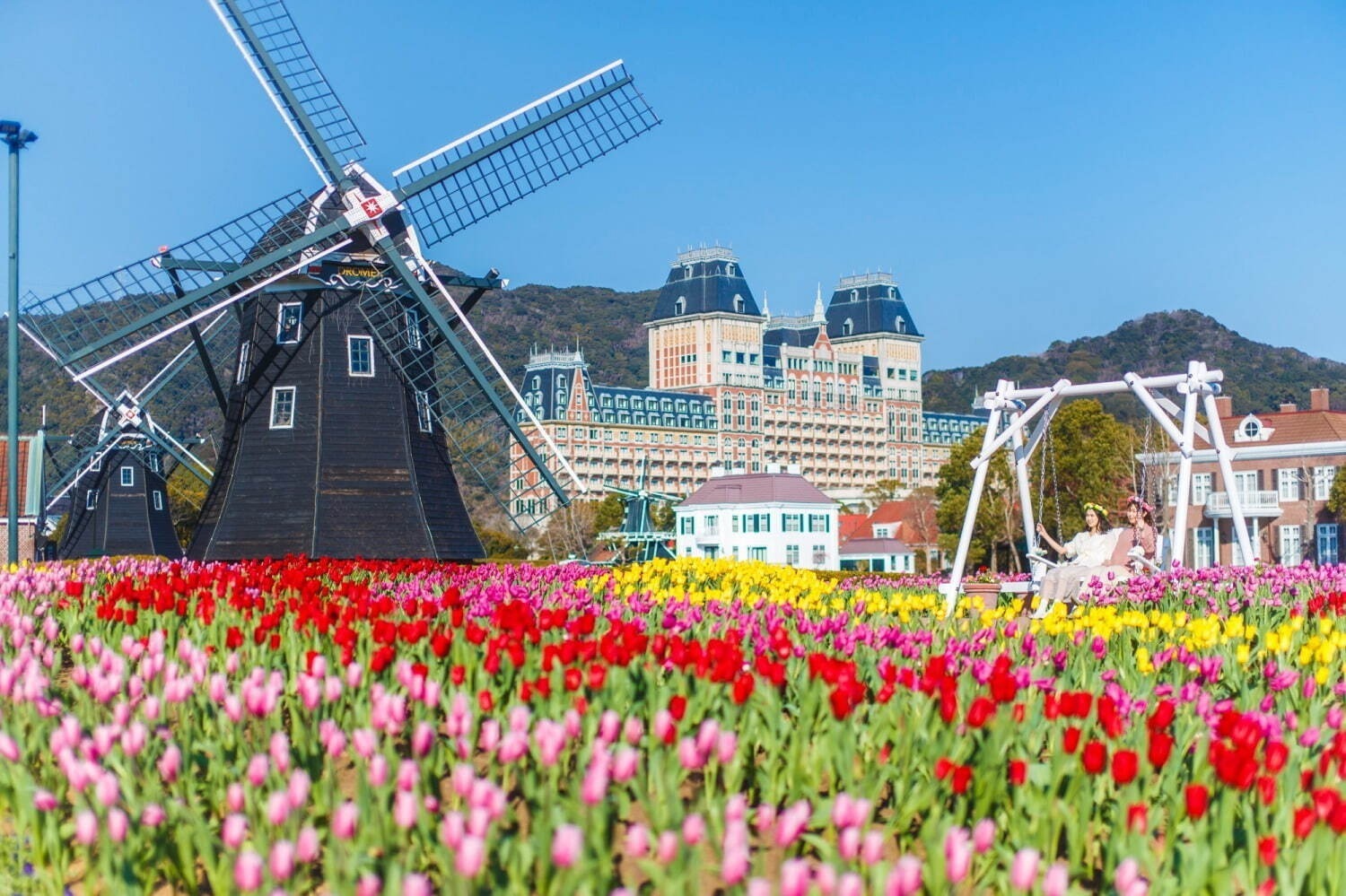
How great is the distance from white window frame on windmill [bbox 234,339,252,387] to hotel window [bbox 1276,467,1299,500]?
41954 millimetres

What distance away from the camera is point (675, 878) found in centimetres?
501

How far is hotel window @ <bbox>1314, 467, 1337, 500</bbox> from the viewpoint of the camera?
59250 millimetres

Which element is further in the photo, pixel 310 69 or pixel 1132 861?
pixel 310 69

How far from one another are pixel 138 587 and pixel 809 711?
256 inches

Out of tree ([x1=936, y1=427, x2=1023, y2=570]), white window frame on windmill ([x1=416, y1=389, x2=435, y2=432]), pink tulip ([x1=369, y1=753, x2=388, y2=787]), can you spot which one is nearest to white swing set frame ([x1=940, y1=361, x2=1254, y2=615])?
white window frame on windmill ([x1=416, y1=389, x2=435, y2=432])

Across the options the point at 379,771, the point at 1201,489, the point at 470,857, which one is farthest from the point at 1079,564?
the point at 1201,489

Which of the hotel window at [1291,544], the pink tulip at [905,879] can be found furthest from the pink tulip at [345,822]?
the hotel window at [1291,544]

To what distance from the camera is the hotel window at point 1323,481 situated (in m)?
59.2

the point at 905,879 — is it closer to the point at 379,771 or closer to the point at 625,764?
the point at 625,764

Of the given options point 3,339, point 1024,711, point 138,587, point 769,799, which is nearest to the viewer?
point 769,799

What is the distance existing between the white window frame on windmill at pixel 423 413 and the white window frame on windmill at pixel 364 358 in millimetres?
1045

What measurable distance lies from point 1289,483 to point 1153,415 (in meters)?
42.8

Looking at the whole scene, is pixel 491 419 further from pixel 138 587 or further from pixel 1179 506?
pixel 138 587

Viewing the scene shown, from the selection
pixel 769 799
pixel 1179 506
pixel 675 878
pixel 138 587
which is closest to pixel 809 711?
pixel 769 799
